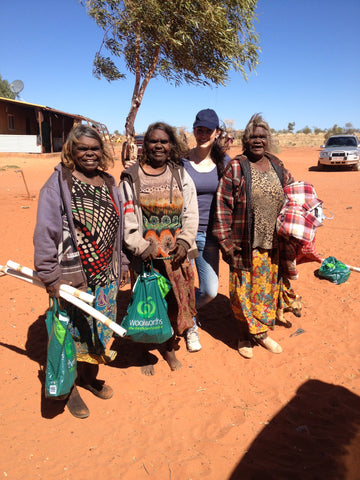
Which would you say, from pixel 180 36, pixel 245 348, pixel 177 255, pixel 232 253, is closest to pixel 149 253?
pixel 177 255

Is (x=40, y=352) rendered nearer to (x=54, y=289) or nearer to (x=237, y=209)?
(x=54, y=289)

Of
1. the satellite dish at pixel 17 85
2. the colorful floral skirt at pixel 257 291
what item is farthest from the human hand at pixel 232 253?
the satellite dish at pixel 17 85

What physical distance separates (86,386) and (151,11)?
30.1ft

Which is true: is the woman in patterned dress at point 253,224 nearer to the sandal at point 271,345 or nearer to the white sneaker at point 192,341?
the sandal at point 271,345

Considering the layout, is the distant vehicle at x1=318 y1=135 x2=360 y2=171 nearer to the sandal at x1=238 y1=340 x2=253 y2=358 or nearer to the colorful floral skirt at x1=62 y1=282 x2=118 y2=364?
the sandal at x1=238 y1=340 x2=253 y2=358

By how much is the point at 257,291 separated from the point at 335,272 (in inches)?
90.1

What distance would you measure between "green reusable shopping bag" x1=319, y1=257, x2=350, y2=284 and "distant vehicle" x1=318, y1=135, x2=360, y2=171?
45.1 feet

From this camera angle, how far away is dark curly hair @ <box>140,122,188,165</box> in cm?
285

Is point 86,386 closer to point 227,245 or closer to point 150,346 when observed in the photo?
point 150,346

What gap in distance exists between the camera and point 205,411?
2.87 metres

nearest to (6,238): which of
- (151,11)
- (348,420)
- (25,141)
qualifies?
(348,420)

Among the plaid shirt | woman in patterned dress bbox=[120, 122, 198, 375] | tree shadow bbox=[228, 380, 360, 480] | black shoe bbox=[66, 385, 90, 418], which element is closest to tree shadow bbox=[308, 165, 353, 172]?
the plaid shirt

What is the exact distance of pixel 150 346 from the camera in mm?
3506

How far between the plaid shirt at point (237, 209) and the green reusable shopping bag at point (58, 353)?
59.3 inches
